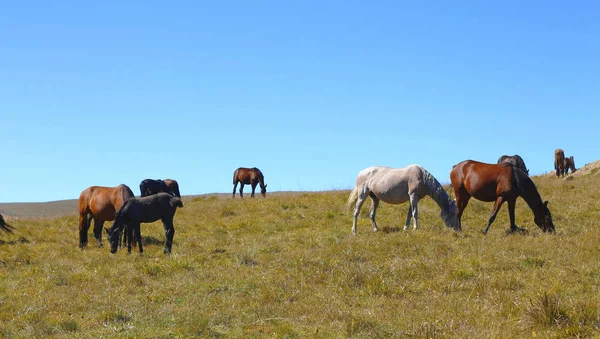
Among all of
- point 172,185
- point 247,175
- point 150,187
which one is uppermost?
point 247,175

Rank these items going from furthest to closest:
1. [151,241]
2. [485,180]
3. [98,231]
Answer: [98,231], [151,241], [485,180]

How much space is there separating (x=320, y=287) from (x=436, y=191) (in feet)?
25.2

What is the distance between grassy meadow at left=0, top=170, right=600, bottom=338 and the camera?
8.21 metres

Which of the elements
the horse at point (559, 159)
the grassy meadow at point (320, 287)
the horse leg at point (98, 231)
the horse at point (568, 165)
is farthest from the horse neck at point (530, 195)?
the horse at point (568, 165)

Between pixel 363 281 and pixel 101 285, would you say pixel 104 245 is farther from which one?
pixel 363 281

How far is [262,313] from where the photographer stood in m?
9.15

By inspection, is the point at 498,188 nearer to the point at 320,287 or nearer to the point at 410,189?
the point at 410,189

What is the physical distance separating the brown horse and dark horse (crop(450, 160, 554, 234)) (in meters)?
9.94

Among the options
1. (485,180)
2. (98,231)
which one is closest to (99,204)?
(98,231)

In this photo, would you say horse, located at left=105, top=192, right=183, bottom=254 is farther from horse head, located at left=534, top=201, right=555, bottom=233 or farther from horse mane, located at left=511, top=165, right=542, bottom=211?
horse head, located at left=534, top=201, right=555, bottom=233

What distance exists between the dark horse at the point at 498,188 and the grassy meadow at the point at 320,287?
1.89ft

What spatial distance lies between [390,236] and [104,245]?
31.5 feet

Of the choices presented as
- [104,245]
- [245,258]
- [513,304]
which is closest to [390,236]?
[245,258]

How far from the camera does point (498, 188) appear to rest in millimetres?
16641
